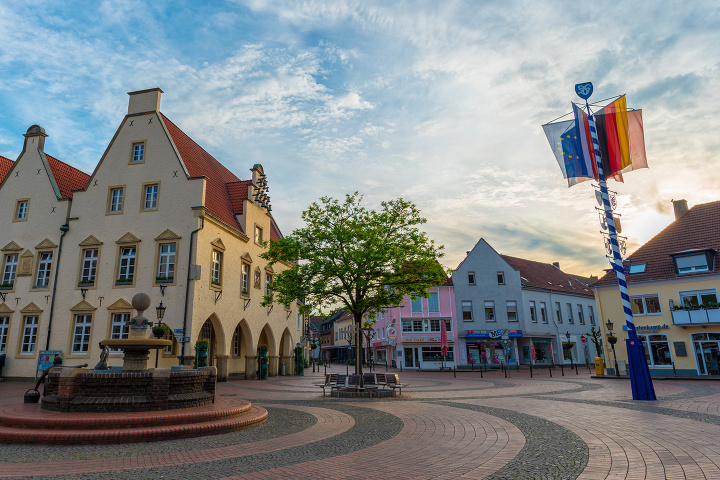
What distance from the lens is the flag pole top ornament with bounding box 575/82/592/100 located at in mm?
17625

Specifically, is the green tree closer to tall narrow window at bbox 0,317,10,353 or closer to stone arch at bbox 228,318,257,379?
stone arch at bbox 228,318,257,379

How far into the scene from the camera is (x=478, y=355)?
152 feet

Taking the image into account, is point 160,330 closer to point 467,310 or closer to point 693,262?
point 693,262

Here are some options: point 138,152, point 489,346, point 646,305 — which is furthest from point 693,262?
point 138,152

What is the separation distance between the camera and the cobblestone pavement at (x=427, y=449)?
6.34m

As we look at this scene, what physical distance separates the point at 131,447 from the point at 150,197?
20044 mm

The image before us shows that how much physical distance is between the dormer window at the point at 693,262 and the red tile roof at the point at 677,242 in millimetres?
298

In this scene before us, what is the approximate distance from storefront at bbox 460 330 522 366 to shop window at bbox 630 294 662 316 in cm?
1597

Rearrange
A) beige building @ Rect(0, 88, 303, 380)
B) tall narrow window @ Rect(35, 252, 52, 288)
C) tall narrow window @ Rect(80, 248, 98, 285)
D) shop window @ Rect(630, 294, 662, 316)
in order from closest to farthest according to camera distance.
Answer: beige building @ Rect(0, 88, 303, 380) < tall narrow window @ Rect(80, 248, 98, 285) < tall narrow window @ Rect(35, 252, 52, 288) < shop window @ Rect(630, 294, 662, 316)

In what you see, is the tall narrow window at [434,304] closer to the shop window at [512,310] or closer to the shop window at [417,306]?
the shop window at [417,306]

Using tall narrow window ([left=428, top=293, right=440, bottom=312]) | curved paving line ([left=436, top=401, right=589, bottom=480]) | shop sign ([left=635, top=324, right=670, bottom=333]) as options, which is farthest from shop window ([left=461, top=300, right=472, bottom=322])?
curved paving line ([left=436, top=401, right=589, bottom=480])

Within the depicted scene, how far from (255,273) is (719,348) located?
29708 millimetres

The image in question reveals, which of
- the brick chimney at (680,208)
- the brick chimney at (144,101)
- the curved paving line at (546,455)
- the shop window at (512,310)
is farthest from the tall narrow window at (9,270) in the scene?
the brick chimney at (680,208)

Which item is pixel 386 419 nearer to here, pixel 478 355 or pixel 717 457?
pixel 717 457
